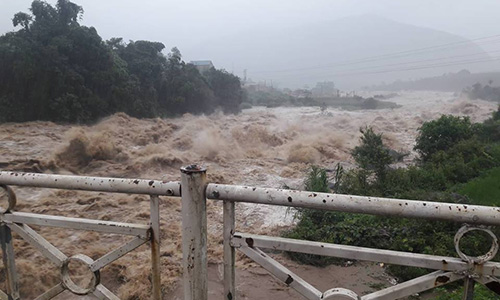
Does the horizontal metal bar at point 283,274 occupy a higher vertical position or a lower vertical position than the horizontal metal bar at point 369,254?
lower

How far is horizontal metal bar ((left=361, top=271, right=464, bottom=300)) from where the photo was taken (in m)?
1.33

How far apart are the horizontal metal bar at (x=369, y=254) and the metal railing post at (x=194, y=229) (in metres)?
0.15

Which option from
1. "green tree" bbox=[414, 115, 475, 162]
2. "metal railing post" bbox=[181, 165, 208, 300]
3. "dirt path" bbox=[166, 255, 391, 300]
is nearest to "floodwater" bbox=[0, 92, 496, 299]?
"dirt path" bbox=[166, 255, 391, 300]

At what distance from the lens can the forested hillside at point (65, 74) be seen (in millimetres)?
20094

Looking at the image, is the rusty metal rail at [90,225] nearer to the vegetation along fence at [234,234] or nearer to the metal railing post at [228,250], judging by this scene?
the vegetation along fence at [234,234]

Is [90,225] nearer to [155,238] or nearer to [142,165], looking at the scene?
[155,238]

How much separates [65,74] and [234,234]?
22317 mm

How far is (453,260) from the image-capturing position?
133 centimetres

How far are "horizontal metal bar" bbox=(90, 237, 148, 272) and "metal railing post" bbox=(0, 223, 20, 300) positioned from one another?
537 millimetres

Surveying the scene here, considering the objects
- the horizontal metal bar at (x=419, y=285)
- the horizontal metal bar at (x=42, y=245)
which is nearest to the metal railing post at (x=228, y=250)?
the horizontal metal bar at (x=419, y=285)

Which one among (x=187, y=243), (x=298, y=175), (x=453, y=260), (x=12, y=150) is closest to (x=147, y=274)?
(x=187, y=243)

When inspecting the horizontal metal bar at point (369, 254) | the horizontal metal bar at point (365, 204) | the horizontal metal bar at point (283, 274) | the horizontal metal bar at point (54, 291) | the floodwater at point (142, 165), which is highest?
the horizontal metal bar at point (365, 204)

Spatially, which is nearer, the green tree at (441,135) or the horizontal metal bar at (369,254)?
the horizontal metal bar at (369,254)

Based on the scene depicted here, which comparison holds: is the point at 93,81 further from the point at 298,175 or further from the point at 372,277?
the point at 372,277
